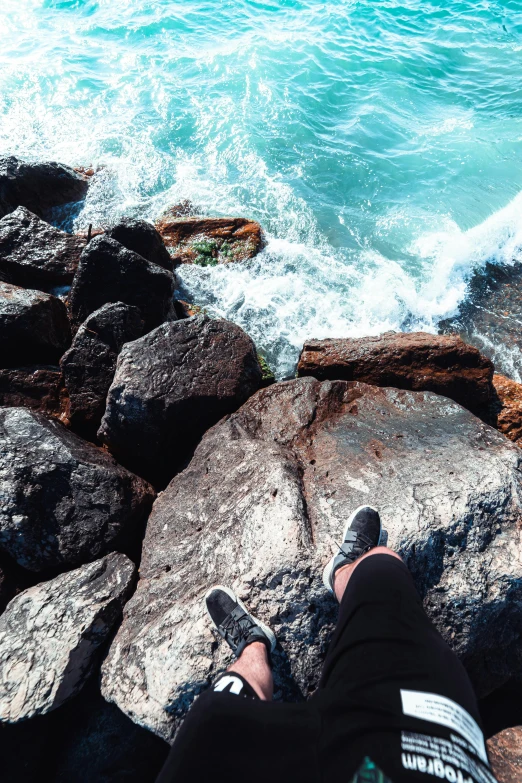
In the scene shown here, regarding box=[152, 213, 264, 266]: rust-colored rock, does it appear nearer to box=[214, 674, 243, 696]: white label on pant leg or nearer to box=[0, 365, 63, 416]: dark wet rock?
box=[0, 365, 63, 416]: dark wet rock

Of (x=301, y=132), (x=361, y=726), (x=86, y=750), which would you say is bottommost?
(x=86, y=750)

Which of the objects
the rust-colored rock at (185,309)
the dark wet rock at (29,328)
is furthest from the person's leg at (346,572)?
the rust-colored rock at (185,309)

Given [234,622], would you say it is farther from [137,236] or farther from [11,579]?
[137,236]

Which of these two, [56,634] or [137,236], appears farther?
[137,236]

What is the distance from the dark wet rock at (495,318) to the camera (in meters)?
5.71

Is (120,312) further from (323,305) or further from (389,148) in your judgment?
(389,148)

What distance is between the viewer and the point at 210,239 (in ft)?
24.4

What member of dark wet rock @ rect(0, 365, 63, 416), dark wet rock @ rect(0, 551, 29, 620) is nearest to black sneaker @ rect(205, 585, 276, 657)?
dark wet rock @ rect(0, 551, 29, 620)

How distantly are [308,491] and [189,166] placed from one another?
8271 mm

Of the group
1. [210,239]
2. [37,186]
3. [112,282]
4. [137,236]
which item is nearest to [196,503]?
[112,282]

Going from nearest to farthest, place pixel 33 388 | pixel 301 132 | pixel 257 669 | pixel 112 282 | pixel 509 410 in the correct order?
pixel 257 669 < pixel 509 410 < pixel 33 388 < pixel 112 282 < pixel 301 132

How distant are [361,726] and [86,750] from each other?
7.02ft

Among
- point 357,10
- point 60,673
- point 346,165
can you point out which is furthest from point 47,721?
point 357,10

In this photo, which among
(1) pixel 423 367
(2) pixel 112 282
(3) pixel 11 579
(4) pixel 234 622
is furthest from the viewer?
(2) pixel 112 282
